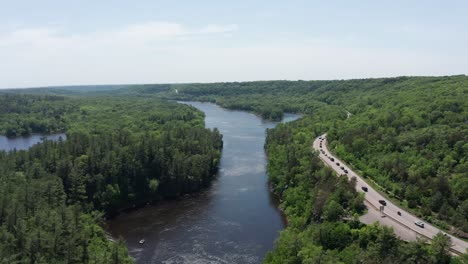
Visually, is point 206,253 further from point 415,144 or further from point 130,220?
point 415,144

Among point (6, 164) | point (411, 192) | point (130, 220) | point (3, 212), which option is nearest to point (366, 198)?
point (411, 192)

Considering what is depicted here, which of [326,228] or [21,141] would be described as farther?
[21,141]

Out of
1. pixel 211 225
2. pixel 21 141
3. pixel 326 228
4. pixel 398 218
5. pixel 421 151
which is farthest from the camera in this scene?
pixel 21 141

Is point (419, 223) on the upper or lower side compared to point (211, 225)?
upper

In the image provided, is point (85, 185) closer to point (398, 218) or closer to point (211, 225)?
point (211, 225)

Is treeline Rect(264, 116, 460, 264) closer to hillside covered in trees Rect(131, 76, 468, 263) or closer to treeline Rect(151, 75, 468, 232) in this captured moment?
hillside covered in trees Rect(131, 76, 468, 263)

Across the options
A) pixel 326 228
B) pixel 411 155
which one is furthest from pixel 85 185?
pixel 411 155

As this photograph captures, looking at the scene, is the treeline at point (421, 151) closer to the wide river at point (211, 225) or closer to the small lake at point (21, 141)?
the wide river at point (211, 225)

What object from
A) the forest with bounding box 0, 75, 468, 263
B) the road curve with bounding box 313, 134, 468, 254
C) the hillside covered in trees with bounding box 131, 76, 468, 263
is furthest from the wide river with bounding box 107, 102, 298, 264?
the road curve with bounding box 313, 134, 468, 254
